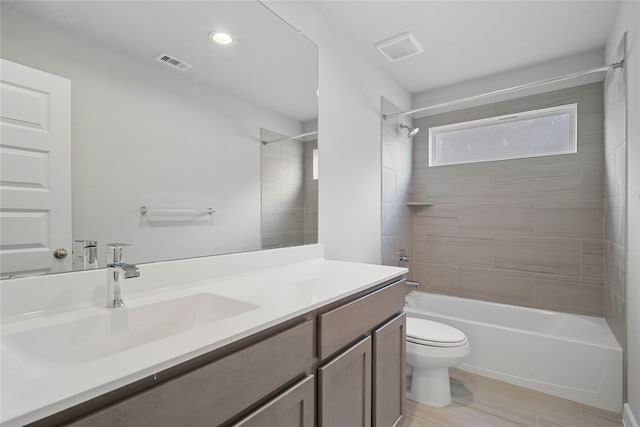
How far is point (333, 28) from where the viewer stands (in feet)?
7.05

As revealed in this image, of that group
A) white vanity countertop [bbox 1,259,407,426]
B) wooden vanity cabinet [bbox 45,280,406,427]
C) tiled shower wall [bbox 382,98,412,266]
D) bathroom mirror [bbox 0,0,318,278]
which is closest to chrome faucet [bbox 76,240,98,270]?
bathroom mirror [bbox 0,0,318,278]

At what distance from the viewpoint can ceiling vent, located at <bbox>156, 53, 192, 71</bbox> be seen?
121cm

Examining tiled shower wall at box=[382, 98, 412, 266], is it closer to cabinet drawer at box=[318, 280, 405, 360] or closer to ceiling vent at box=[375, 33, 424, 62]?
ceiling vent at box=[375, 33, 424, 62]

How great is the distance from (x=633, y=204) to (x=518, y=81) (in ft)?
5.15

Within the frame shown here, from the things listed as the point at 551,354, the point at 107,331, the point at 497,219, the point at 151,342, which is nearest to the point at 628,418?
the point at 551,354

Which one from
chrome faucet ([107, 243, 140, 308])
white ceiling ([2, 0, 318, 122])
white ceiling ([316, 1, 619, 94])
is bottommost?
chrome faucet ([107, 243, 140, 308])

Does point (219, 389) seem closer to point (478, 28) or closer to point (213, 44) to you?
point (213, 44)

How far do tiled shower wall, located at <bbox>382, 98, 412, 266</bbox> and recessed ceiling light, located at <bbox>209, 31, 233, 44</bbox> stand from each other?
1.60 m

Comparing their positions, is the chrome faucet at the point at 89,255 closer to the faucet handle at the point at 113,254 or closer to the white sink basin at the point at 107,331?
the faucet handle at the point at 113,254

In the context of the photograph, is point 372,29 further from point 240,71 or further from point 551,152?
point 551,152

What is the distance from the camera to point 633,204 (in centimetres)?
168

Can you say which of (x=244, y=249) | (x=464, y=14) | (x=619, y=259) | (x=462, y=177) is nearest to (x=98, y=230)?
(x=244, y=249)

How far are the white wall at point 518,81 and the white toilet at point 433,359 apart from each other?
217 centimetres

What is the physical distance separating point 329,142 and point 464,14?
1.23 meters
